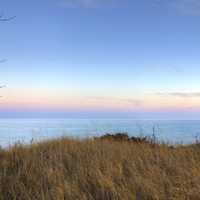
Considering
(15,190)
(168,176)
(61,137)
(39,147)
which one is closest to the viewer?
(15,190)

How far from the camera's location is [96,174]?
21.1ft

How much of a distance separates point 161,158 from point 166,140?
11.3 feet

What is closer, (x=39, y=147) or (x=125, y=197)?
(x=125, y=197)

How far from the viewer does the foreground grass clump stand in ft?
18.8

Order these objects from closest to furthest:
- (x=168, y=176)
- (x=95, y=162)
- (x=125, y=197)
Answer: (x=125, y=197) < (x=168, y=176) < (x=95, y=162)

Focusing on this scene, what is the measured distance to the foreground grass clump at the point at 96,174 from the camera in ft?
18.8

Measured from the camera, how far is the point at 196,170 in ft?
21.9

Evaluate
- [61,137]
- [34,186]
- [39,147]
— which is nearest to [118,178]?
[34,186]

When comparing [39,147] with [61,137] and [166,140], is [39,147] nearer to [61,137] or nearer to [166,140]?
[61,137]

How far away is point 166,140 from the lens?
11617 millimetres

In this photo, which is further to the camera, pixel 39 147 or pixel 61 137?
pixel 61 137

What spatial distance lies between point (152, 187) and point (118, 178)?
777 millimetres

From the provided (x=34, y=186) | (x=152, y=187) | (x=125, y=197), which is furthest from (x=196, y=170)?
(x=34, y=186)

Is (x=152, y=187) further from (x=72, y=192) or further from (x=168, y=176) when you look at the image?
(x=72, y=192)
